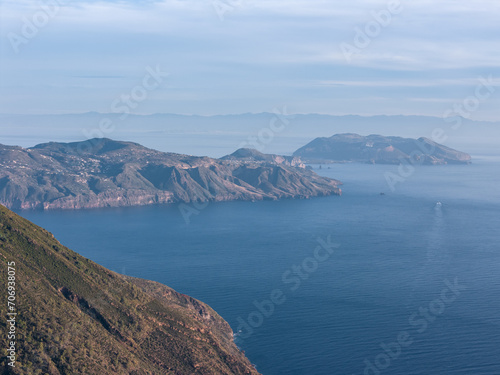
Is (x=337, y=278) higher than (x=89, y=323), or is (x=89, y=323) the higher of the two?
(x=89, y=323)

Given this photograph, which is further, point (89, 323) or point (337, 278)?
point (337, 278)

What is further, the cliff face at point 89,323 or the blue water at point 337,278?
the blue water at point 337,278

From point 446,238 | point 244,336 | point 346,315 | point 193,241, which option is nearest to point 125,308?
point 244,336

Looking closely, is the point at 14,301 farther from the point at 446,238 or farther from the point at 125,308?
the point at 446,238

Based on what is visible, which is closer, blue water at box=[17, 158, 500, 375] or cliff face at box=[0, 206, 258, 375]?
cliff face at box=[0, 206, 258, 375]
